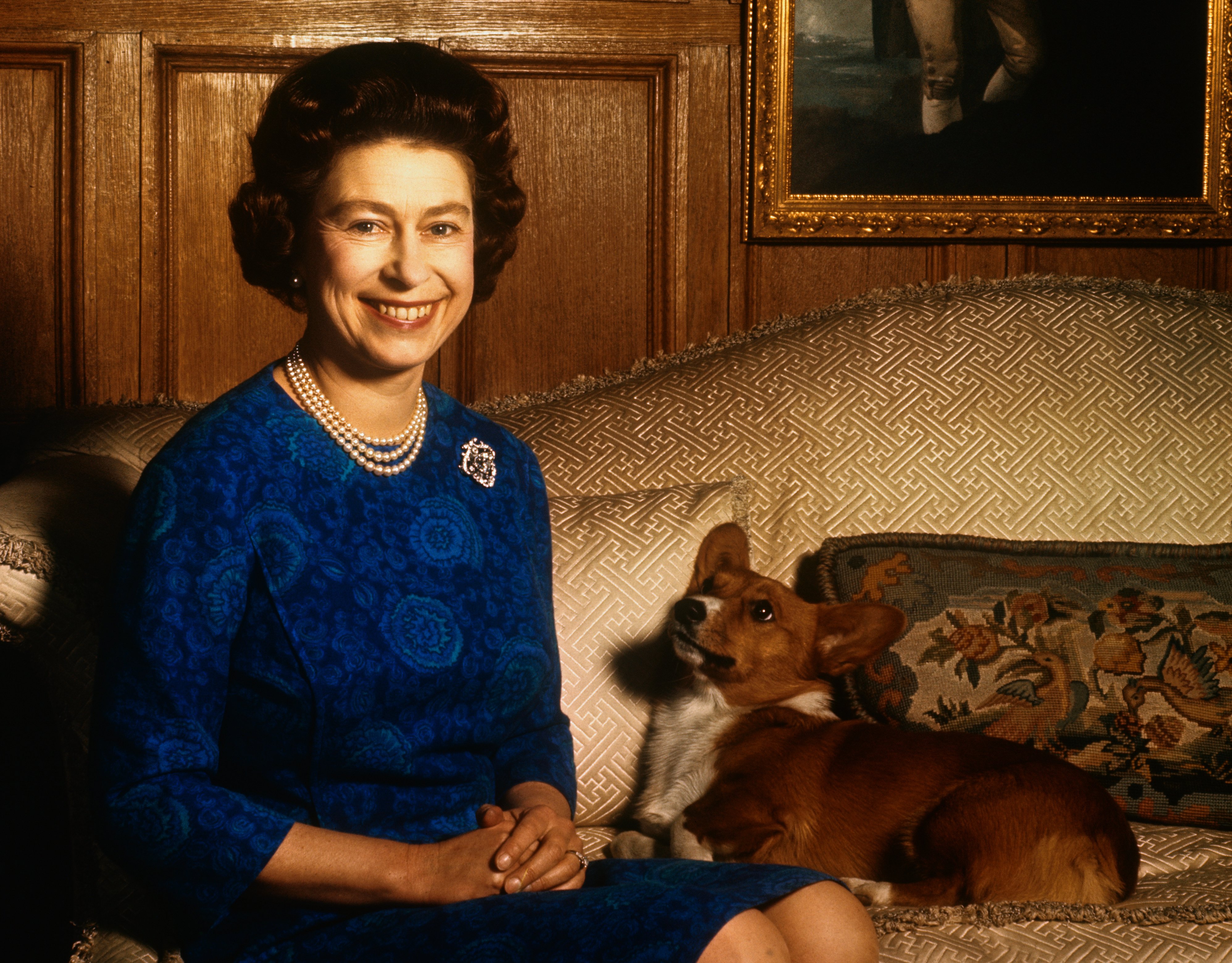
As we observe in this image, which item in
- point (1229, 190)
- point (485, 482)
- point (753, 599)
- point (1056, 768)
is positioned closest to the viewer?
point (485, 482)

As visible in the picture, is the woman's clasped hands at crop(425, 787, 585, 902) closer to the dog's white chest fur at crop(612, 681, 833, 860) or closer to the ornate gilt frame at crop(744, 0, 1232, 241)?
the dog's white chest fur at crop(612, 681, 833, 860)

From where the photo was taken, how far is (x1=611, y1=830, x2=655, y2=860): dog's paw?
5.68 ft

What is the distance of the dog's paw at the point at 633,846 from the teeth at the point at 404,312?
0.93 meters

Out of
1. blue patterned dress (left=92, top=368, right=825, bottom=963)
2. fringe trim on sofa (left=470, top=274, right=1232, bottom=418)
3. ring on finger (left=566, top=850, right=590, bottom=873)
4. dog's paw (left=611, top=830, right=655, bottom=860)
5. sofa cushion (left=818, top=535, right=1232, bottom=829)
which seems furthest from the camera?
fringe trim on sofa (left=470, top=274, right=1232, bottom=418)

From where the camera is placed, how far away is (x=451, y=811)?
1.33 m

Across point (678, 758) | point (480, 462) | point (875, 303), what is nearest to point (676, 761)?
point (678, 758)

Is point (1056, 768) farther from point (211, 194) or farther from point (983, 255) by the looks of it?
point (211, 194)

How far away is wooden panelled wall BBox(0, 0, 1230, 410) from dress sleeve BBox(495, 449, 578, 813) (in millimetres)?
1312

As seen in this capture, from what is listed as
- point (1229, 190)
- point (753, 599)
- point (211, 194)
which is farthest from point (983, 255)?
point (211, 194)

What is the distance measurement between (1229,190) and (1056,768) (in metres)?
1.96

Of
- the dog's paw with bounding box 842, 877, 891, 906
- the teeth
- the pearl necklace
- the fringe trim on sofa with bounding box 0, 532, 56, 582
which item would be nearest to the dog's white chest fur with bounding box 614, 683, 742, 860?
the dog's paw with bounding box 842, 877, 891, 906

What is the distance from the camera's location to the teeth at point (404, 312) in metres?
1.33

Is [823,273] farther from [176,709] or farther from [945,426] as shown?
[176,709]

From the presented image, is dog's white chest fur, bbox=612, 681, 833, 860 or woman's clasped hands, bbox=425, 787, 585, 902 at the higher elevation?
woman's clasped hands, bbox=425, 787, 585, 902
